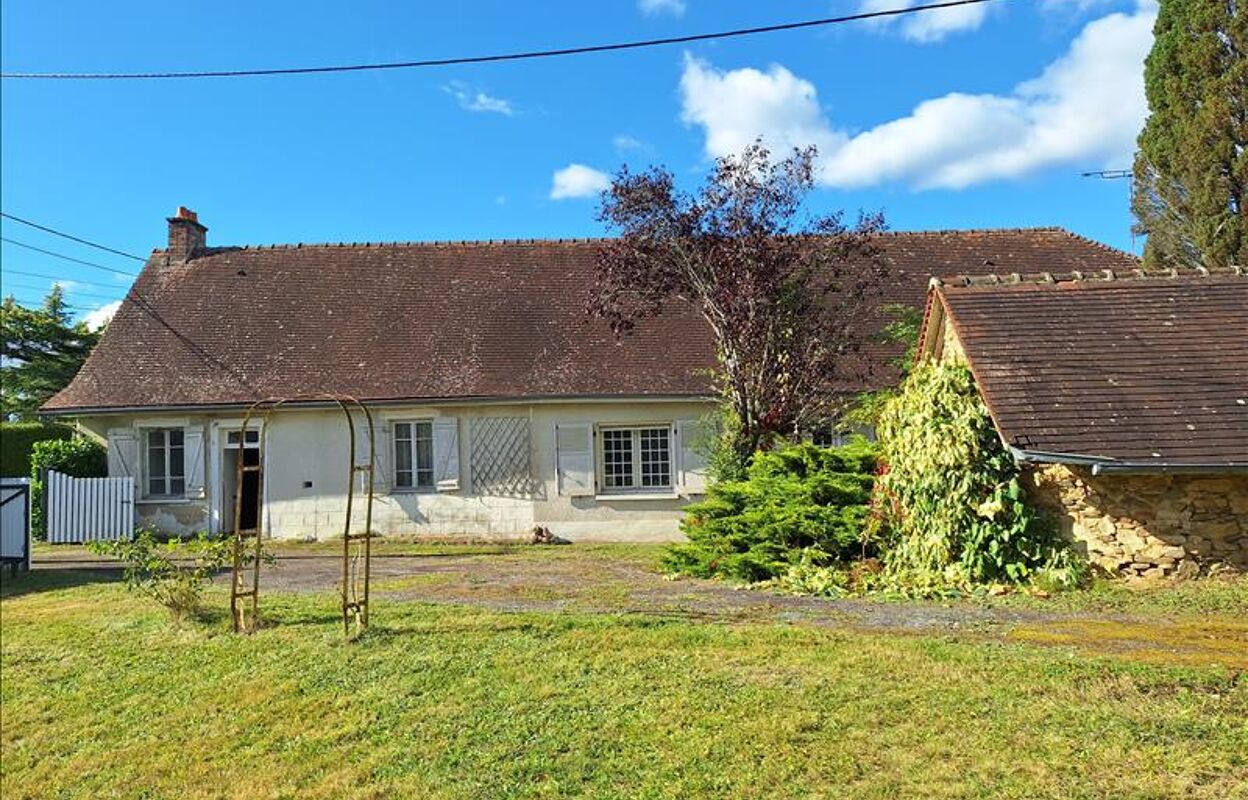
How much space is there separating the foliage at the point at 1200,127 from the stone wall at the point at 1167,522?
624 cm

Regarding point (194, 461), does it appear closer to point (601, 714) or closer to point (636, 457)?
point (636, 457)

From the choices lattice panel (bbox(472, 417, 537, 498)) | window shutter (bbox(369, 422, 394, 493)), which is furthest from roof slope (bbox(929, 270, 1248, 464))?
window shutter (bbox(369, 422, 394, 493))

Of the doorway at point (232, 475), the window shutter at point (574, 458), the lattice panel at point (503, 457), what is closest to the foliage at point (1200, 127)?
the window shutter at point (574, 458)

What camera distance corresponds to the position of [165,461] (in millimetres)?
14695

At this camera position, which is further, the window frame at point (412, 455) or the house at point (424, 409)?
the window frame at point (412, 455)

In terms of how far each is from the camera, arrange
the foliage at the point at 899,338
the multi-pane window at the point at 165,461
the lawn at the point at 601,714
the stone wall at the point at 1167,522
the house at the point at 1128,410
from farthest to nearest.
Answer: the multi-pane window at the point at 165,461, the foliage at the point at 899,338, the stone wall at the point at 1167,522, the house at the point at 1128,410, the lawn at the point at 601,714

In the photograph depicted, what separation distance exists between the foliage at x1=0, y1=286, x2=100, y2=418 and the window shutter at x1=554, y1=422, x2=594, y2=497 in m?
18.0

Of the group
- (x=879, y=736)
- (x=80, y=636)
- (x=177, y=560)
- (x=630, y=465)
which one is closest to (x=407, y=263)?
(x=630, y=465)

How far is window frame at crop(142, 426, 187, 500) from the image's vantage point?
14.5 metres

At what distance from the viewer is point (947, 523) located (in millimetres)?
8344

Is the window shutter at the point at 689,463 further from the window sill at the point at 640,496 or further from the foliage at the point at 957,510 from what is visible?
the foliage at the point at 957,510

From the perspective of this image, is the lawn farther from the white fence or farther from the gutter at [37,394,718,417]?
the gutter at [37,394,718,417]

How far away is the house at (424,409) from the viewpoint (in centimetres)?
1388

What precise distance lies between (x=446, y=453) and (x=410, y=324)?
2799 millimetres
